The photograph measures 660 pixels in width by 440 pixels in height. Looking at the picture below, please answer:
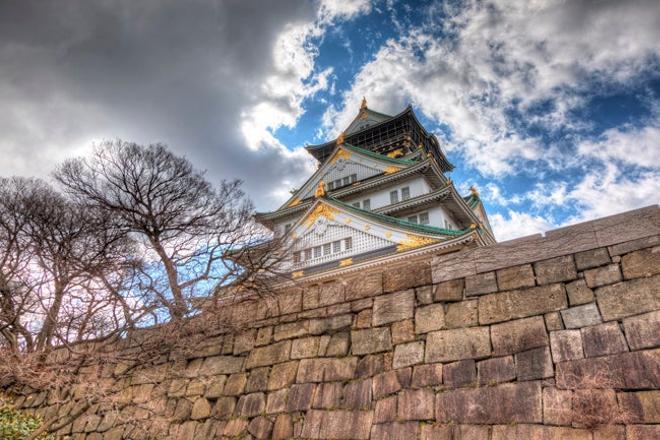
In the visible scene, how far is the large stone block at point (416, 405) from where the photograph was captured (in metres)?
3.94

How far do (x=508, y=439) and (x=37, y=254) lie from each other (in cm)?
771

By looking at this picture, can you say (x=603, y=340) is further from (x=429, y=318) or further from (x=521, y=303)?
(x=429, y=318)

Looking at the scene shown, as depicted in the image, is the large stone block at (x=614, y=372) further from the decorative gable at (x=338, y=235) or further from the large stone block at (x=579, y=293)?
the decorative gable at (x=338, y=235)

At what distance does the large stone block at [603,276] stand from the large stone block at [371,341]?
2048 millimetres

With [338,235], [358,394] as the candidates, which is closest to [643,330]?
[358,394]

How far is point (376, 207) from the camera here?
2098 cm

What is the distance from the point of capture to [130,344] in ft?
21.6

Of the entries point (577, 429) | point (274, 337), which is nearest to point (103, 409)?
point (274, 337)

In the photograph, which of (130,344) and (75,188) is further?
(75,188)

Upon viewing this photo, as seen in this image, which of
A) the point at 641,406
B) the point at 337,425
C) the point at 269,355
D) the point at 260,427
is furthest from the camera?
the point at 269,355

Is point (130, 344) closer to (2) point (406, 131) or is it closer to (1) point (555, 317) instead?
(1) point (555, 317)

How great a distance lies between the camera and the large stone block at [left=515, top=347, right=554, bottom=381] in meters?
3.66

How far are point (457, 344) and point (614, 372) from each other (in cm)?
130

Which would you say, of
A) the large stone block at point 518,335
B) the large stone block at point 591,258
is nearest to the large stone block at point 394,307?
the large stone block at point 518,335
